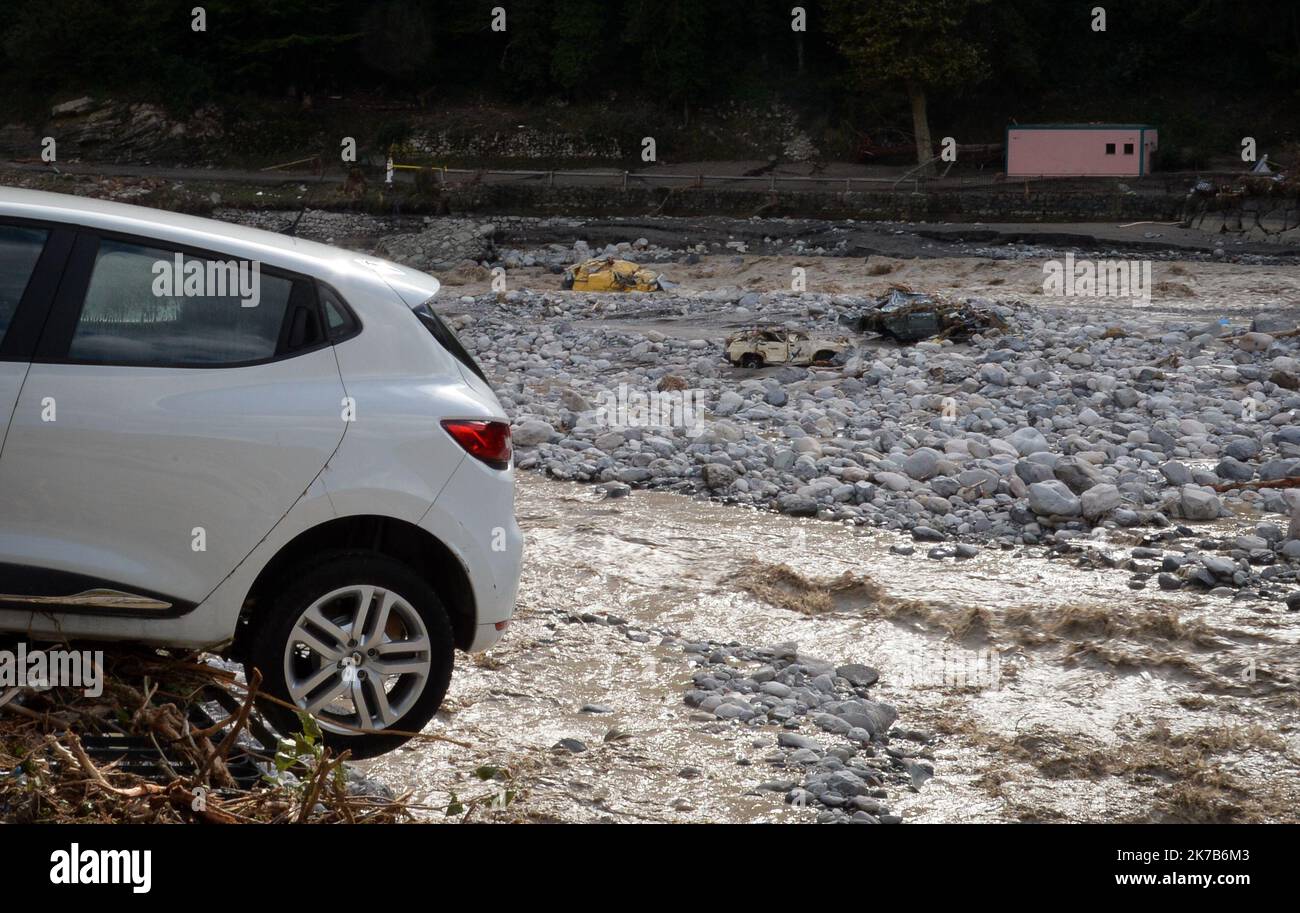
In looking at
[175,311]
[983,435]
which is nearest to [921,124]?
[983,435]

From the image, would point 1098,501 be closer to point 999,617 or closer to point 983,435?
point 999,617

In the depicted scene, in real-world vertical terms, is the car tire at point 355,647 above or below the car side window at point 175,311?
below

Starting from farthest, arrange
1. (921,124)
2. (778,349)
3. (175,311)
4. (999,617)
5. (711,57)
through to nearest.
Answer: (711,57)
(921,124)
(778,349)
(999,617)
(175,311)

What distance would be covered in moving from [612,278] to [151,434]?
80.3ft

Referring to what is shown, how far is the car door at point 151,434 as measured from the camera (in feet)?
14.1

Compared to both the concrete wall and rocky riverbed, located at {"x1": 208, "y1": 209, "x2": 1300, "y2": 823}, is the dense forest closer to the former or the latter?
the concrete wall

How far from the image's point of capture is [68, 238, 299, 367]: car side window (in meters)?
4.41

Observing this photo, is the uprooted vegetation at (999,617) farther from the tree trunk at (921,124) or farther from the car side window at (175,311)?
the tree trunk at (921,124)

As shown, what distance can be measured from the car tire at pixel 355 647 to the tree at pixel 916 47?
38509 millimetres

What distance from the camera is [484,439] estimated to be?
468cm

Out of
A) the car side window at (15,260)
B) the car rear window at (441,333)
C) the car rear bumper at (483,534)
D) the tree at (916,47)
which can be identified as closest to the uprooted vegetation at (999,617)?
the car rear bumper at (483,534)

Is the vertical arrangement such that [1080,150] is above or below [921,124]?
below

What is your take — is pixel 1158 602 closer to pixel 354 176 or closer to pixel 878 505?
pixel 878 505
